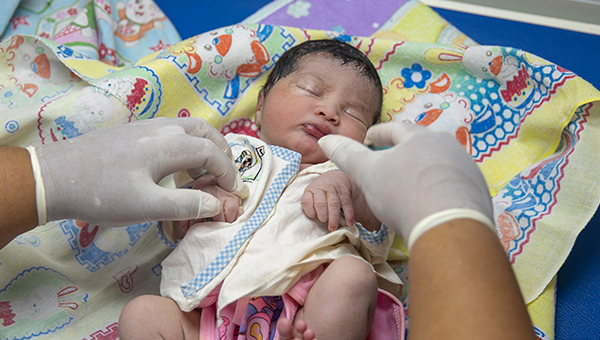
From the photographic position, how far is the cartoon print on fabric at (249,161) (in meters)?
1.35

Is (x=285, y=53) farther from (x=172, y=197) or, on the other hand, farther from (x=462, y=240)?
(x=462, y=240)

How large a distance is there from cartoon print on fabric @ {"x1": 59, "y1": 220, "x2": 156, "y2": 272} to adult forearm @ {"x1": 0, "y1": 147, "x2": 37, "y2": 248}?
0.46m

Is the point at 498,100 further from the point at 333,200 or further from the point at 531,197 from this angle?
the point at 333,200

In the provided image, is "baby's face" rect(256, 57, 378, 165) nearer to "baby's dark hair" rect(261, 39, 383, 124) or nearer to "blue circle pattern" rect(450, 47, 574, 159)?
"baby's dark hair" rect(261, 39, 383, 124)

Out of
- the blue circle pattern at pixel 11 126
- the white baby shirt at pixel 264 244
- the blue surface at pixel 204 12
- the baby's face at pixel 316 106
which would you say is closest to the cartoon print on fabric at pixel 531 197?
the white baby shirt at pixel 264 244

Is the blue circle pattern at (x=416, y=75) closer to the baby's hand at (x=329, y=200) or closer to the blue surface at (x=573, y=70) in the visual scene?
the blue surface at (x=573, y=70)

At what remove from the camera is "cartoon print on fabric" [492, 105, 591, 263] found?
59.1 inches

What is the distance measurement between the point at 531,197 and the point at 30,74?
6.29 feet

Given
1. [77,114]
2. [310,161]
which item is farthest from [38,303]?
[310,161]

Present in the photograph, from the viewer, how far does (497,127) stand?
1.75 metres

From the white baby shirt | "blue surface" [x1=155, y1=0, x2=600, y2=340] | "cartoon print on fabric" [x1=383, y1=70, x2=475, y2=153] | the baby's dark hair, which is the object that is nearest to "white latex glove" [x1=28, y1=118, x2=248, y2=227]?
the white baby shirt

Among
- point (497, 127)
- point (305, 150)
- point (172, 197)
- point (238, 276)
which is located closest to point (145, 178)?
point (172, 197)

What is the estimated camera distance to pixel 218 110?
176 cm

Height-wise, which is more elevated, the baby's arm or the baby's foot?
the baby's arm
